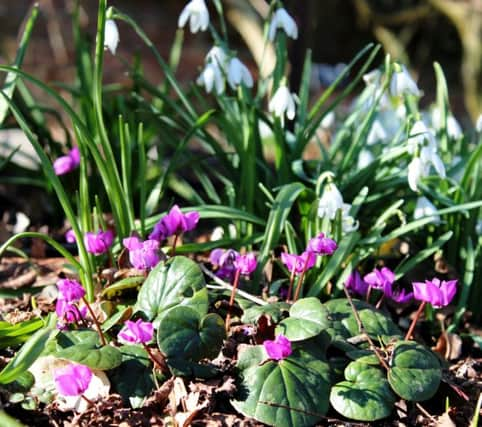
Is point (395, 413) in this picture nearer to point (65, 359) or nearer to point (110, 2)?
point (65, 359)

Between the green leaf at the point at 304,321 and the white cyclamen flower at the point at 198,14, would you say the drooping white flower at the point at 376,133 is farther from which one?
the green leaf at the point at 304,321

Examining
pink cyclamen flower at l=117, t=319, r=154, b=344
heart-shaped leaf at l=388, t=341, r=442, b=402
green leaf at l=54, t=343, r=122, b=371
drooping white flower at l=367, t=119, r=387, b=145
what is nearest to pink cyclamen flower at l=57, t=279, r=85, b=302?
green leaf at l=54, t=343, r=122, b=371

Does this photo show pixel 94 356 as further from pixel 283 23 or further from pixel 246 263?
pixel 283 23

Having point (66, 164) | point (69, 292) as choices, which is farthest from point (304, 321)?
point (66, 164)

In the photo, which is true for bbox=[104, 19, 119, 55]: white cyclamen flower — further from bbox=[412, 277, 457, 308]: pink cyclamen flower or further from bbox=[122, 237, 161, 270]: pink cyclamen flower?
bbox=[412, 277, 457, 308]: pink cyclamen flower

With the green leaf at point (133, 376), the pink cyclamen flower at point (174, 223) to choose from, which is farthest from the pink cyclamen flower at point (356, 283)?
the green leaf at point (133, 376)
